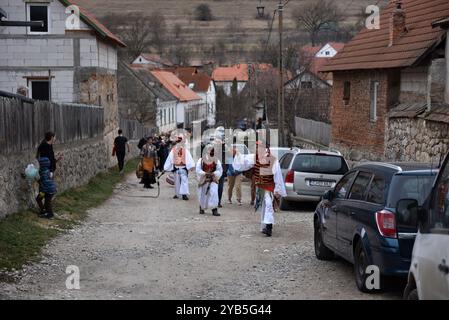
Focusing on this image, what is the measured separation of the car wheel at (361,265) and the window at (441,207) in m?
2.38

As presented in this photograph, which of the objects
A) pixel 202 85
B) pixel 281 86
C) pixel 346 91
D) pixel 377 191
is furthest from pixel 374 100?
pixel 202 85

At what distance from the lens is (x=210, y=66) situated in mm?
→ 117000

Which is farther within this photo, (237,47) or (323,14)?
(237,47)

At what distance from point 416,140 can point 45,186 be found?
31.6 feet

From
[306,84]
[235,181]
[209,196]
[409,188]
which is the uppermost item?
[306,84]

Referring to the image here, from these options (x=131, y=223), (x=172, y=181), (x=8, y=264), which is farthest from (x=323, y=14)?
(x=8, y=264)

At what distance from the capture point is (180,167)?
69.2 ft

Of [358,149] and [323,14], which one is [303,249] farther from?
[323,14]

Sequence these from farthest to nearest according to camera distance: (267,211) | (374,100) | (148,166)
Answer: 1. (374,100)
2. (148,166)
3. (267,211)

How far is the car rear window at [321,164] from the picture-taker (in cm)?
1822

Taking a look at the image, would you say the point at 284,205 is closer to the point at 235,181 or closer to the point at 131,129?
the point at 235,181

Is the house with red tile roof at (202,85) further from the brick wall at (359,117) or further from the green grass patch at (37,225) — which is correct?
the green grass patch at (37,225)

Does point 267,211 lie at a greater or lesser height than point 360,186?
lesser
